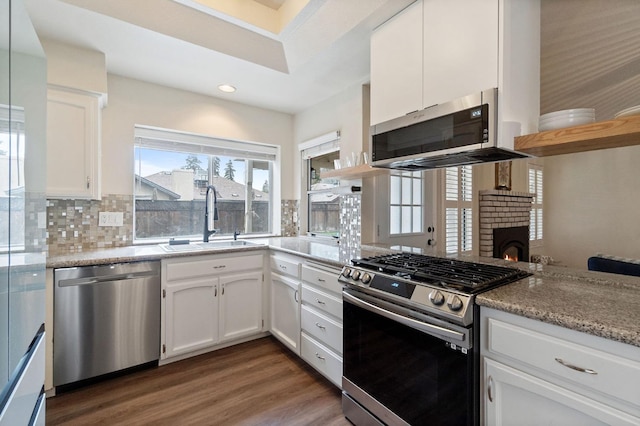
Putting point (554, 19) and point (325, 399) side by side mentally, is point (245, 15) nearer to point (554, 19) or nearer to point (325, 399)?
point (554, 19)

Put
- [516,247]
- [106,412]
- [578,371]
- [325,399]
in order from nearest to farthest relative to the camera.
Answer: [578,371] < [106,412] < [325,399] < [516,247]

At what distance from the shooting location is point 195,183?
123 inches

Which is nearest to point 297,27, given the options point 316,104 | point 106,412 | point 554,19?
point 316,104

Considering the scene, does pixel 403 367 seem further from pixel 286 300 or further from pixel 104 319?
pixel 104 319

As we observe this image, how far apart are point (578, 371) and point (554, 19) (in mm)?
2027

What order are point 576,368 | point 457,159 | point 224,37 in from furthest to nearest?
point 224,37 → point 457,159 → point 576,368

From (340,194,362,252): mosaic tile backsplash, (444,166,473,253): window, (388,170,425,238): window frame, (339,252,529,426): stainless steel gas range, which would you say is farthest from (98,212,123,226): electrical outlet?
(444,166,473,253): window

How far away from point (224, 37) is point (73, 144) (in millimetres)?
1369

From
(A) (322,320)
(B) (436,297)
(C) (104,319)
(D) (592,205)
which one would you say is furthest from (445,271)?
(D) (592,205)

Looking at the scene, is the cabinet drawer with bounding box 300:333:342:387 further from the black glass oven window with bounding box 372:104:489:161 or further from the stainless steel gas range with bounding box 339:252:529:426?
the black glass oven window with bounding box 372:104:489:161

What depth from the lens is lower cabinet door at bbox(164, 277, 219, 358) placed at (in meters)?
2.28

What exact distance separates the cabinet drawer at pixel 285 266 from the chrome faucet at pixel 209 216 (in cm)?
79

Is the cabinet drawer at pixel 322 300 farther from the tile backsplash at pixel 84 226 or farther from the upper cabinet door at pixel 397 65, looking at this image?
the tile backsplash at pixel 84 226

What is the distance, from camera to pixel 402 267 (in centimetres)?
152
